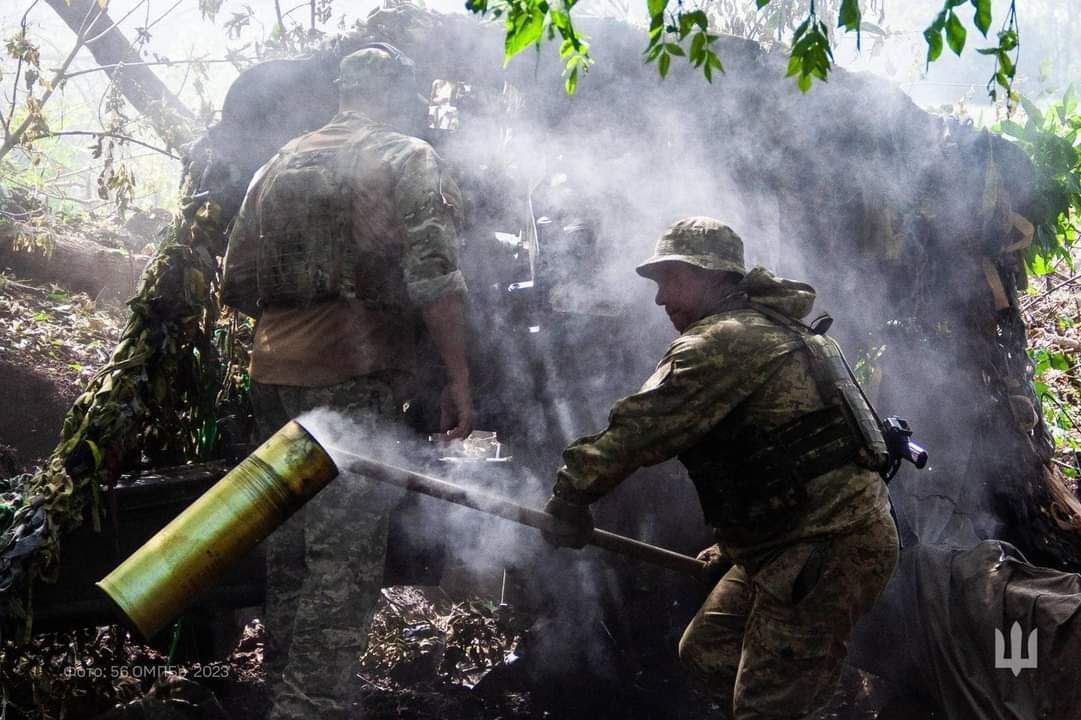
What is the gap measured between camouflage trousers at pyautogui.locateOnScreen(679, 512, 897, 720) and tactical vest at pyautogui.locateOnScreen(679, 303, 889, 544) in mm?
176

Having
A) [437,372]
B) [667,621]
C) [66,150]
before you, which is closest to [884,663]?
[667,621]

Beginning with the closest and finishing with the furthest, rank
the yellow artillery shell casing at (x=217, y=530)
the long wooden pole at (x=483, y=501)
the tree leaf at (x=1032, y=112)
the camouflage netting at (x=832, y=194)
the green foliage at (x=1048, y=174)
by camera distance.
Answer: the yellow artillery shell casing at (x=217, y=530) → the long wooden pole at (x=483, y=501) → the camouflage netting at (x=832, y=194) → the green foliage at (x=1048, y=174) → the tree leaf at (x=1032, y=112)

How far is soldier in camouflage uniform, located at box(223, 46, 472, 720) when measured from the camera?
381cm

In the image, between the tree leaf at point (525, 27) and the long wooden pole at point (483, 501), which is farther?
the long wooden pole at point (483, 501)

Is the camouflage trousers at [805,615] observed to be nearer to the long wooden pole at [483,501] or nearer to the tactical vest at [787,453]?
the tactical vest at [787,453]

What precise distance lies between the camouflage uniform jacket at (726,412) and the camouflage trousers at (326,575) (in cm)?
98

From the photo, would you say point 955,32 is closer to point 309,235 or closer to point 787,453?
point 787,453

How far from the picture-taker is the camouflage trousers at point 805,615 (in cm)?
346

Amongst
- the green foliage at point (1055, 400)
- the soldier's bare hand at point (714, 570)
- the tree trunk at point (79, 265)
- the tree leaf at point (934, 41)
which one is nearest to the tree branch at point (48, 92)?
the tree trunk at point (79, 265)

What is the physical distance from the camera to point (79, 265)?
8.86m

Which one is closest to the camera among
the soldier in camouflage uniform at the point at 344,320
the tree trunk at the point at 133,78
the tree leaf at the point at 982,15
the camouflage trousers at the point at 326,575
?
the tree leaf at the point at 982,15

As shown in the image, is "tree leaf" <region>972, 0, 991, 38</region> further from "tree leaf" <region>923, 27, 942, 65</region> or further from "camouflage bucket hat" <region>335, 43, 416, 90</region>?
"camouflage bucket hat" <region>335, 43, 416, 90</region>

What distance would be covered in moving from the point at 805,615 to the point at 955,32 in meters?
2.22

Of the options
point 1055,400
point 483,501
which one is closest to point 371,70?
point 483,501
